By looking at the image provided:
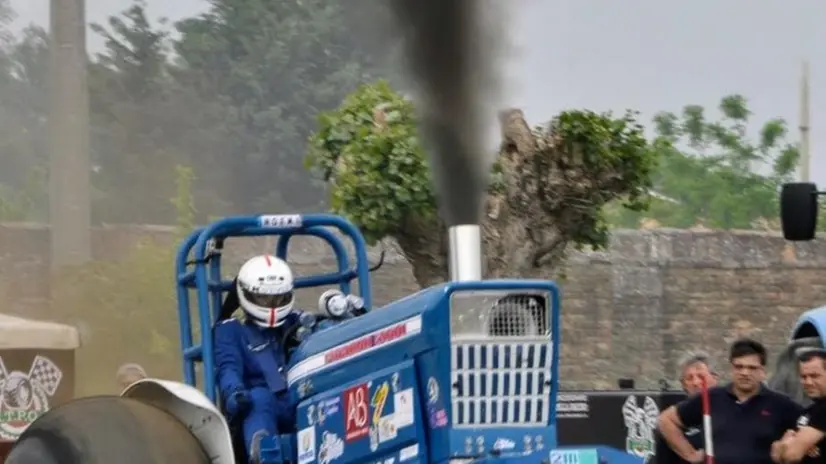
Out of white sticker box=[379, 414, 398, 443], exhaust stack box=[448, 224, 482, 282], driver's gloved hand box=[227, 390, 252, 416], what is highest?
exhaust stack box=[448, 224, 482, 282]

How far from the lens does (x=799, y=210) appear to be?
9.71 metres

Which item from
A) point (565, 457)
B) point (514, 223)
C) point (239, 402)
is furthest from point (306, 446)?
point (514, 223)

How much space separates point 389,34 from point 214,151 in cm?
827


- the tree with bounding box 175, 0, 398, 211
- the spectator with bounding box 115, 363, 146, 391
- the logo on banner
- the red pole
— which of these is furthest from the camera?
the tree with bounding box 175, 0, 398, 211

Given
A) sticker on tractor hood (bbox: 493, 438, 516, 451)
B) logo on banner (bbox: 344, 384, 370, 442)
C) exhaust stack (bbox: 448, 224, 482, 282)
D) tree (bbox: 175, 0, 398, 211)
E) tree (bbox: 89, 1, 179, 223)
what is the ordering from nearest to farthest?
sticker on tractor hood (bbox: 493, 438, 516, 451) → exhaust stack (bbox: 448, 224, 482, 282) → logo on banner (bbox: 344, 384, 370, 442) → tree (bbox: 89, 1, 179, 223) → tree (bbox: 175, 0, 398, 211)

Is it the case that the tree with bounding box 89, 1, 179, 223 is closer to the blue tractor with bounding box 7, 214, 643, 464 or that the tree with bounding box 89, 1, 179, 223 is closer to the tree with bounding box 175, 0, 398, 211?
the tree with bounding box 175, 0, 398, 211

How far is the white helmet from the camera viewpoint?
8.43m

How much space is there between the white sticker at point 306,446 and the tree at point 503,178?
5.08 metres

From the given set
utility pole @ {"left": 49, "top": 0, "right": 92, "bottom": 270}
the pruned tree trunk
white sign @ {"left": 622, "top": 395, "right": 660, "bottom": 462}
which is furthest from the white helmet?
utility pole @ {"left": 49, "top": 0, "right": 92, "bottom": 270}

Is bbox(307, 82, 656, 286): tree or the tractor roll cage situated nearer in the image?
the tractor roll cage

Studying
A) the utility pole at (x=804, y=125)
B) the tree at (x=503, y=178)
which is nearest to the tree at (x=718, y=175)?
the utility pole at (x=804, y=125)

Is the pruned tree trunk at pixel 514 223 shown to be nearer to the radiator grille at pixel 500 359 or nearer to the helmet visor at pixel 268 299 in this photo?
the helmet visor at pixel 268 299

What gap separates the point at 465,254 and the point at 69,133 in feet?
37.5

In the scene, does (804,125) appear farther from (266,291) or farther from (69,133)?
(266,291)
